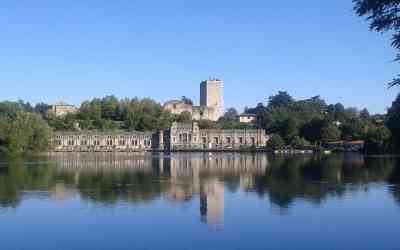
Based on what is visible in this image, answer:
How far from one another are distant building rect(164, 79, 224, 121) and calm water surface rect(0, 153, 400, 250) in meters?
135

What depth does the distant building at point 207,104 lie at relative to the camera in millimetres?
173125

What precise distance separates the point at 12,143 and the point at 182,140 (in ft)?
190

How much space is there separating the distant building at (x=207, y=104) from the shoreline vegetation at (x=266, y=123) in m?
6.25

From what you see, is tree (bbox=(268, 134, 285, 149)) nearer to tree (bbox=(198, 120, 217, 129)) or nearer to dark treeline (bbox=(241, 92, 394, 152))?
dark treeline (bbox=(241, 92, 394, 152))

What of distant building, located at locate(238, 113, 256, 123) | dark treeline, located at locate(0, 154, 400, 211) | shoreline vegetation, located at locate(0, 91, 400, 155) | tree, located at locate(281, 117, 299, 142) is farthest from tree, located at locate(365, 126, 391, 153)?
distant building, located at locate(238, 113, 256, 123)

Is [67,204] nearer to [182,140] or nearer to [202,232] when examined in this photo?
[202,232]

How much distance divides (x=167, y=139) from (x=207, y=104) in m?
53.9

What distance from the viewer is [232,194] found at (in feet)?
103

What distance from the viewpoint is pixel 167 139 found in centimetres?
13512

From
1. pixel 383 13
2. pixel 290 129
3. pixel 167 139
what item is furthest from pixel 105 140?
pixel 383 13

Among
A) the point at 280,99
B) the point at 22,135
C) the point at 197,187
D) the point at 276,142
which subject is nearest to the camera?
the point at 197,187

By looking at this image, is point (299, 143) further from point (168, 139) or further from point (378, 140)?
point (168, 139)

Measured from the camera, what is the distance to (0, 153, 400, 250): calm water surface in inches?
754

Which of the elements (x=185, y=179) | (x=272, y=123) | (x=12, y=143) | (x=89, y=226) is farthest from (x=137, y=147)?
(x=89, y=226)
